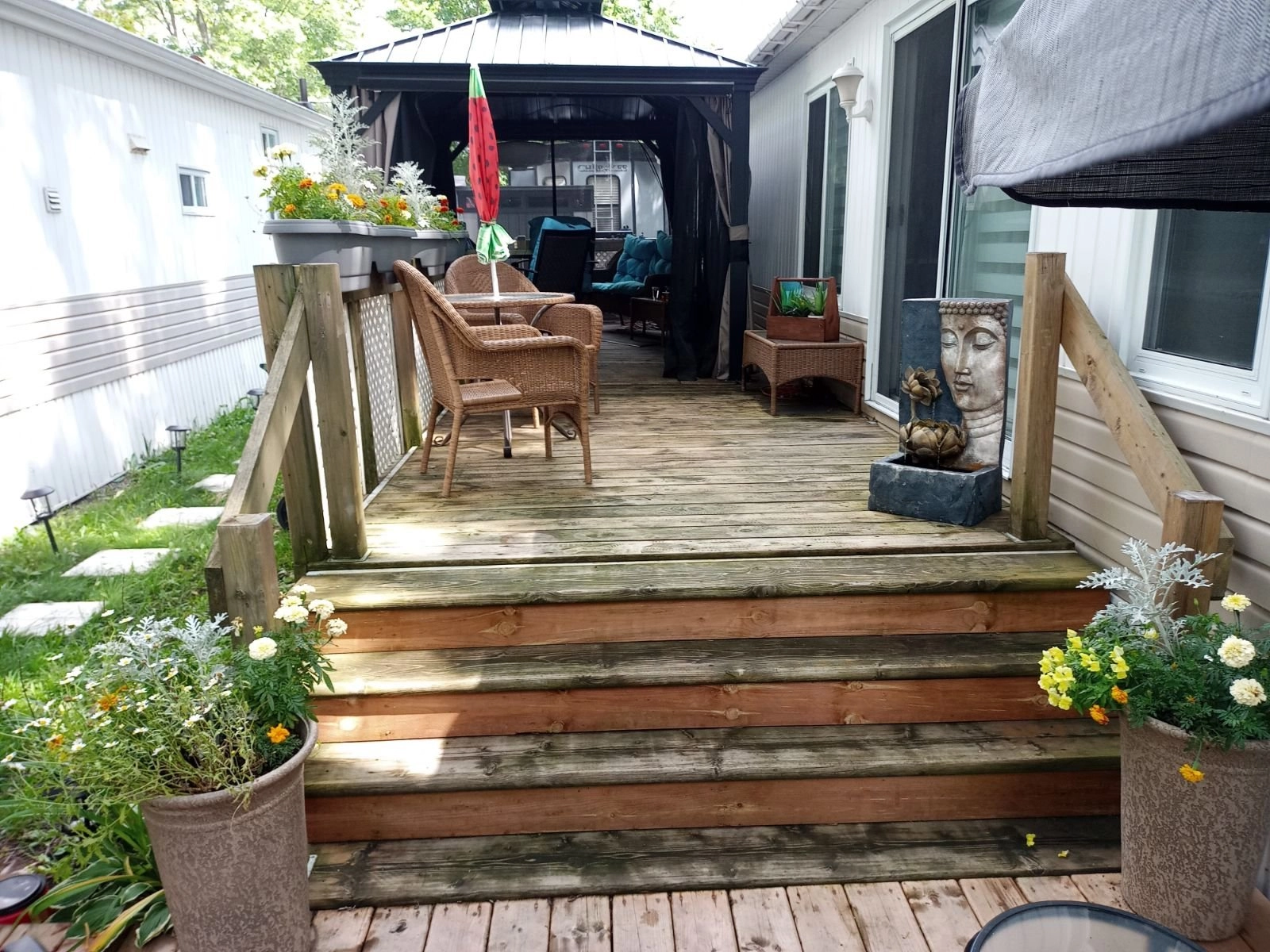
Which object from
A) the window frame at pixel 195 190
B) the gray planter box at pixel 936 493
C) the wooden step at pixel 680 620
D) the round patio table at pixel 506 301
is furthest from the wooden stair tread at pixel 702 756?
the window frame at pixel 195 190

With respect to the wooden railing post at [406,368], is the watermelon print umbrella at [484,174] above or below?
above

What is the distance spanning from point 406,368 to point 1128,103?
3.78m

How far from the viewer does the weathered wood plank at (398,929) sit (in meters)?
1.96

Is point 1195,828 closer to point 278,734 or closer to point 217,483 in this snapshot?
point 278,734

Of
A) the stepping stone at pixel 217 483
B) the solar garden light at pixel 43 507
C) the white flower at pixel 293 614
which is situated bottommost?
the stepping stone at pixel 217 483

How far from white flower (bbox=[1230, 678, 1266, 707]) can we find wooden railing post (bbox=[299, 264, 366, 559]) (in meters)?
2.26

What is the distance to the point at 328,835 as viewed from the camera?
2.32m

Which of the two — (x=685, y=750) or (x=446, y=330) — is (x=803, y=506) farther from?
(x=446, y=330)

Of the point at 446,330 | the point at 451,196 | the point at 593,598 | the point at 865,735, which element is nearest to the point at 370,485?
the point at 446,330

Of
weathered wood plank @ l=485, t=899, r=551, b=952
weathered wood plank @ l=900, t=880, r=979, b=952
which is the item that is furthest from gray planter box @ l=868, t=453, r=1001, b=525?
weathered wood plank @ l=485, t=899, r=551, b=952

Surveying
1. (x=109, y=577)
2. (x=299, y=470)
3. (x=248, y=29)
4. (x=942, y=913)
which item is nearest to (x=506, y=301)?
(x=299, y=470)

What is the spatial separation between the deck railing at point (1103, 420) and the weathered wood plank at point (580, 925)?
1.50 m

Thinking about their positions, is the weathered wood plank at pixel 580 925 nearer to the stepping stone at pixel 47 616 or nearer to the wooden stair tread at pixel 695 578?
the wooden stair tread at pixel 695 578

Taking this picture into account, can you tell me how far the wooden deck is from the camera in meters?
2.81
